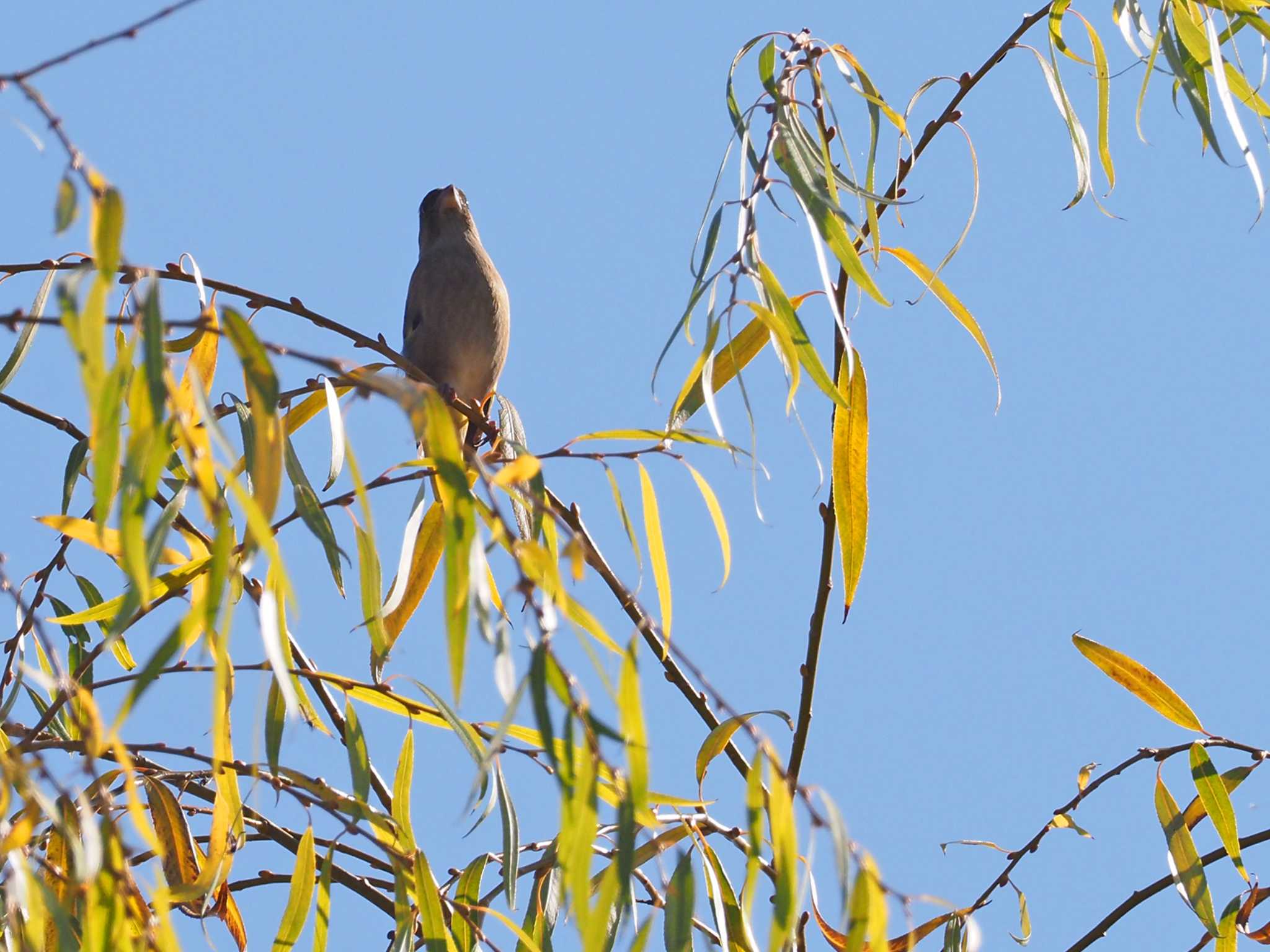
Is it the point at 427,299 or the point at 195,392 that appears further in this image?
the point at 427,299

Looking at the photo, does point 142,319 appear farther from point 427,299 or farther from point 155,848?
point 427,299

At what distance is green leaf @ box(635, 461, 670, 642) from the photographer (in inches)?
69.6

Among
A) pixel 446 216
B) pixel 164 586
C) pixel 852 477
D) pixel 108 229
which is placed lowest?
pixel 108 229

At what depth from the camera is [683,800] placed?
1703 millimetres

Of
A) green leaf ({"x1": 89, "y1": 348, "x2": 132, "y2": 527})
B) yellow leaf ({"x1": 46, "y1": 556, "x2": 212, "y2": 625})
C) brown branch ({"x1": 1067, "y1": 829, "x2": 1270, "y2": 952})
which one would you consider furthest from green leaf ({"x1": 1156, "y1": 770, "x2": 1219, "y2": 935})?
green leaf ({"x1": 89, "y1": 348, "x2": 132, "y2": 527})

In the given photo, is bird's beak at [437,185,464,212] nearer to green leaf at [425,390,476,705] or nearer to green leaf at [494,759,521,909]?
green leaf at [494,759,521,909]

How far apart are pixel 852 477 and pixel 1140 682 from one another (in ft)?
1.64

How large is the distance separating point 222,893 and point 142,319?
0.91 metres

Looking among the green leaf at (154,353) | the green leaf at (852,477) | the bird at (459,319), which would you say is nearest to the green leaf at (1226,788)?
the green leaf at (852,477)

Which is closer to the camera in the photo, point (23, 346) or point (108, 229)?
point (108, 229)

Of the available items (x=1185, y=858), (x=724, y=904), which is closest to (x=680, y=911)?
(x=724, y=904)

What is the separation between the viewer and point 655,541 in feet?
5.88

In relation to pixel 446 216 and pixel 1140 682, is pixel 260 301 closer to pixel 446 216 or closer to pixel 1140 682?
pixel 1140 682

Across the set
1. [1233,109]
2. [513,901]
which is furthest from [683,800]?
[1233,109]
